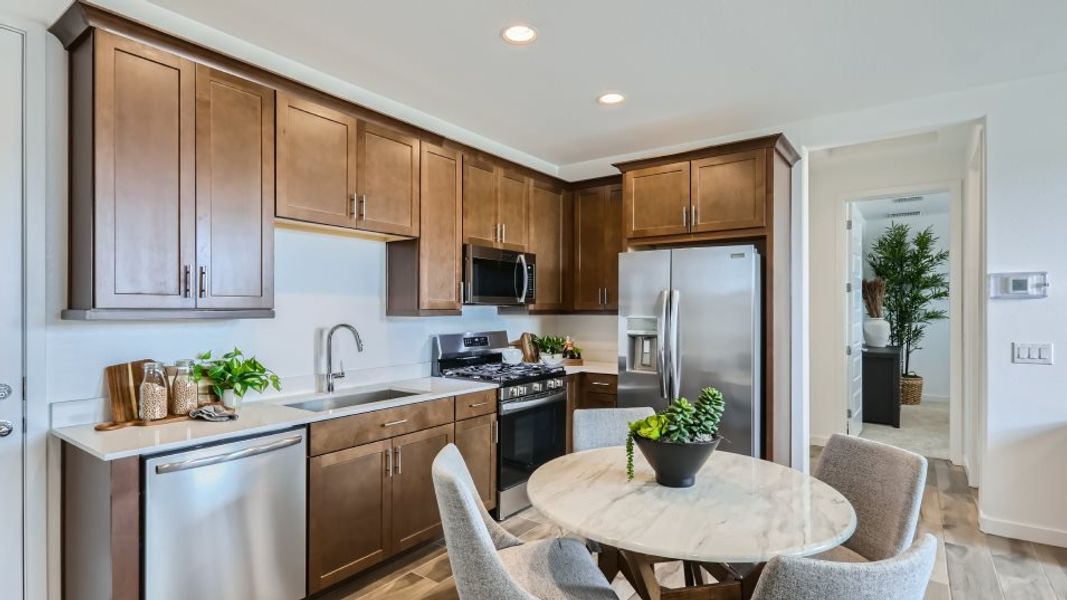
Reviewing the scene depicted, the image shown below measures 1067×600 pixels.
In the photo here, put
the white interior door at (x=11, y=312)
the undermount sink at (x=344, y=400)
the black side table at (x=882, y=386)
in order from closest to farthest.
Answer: the white interior door at (x=11, y=312) < the undermount sink at (x=344, y=400) < the black side table at (x=882, y=386)

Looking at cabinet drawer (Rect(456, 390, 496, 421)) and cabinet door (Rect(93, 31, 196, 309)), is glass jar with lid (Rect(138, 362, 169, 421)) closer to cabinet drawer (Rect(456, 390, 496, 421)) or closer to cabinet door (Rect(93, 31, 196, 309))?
cabinet door (Rect(93, 31, 196, 309))

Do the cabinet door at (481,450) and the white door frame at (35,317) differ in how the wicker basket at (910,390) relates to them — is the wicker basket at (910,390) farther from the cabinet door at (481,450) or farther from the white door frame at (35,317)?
the white door frame at (35,317)

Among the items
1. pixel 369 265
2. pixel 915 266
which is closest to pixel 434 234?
pixel 369 265

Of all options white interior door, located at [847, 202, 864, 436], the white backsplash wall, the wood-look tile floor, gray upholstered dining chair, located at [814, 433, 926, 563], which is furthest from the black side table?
gray upholstered dining chair, located at [814, 433, 926, 563]

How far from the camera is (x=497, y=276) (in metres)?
3.88

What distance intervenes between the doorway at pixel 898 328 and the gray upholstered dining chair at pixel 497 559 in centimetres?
420

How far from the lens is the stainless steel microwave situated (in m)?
3.61

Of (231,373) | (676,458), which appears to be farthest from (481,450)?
(676,458)

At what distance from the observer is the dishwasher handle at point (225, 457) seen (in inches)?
75.5

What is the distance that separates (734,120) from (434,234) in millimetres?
2139

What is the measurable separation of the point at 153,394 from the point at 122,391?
16cm

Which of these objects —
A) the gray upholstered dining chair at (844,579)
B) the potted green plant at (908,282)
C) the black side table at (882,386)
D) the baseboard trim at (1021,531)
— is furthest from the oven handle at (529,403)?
the potted green plant at (908,282)

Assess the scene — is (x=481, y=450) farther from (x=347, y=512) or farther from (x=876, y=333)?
(x=876, y=333)

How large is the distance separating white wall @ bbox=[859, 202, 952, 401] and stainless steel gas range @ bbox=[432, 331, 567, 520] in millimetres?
5629
